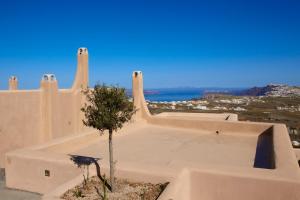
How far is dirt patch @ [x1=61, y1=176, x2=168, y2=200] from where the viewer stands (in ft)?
21.3

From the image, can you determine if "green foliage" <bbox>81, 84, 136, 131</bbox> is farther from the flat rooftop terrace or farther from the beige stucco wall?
the beige stucco wall

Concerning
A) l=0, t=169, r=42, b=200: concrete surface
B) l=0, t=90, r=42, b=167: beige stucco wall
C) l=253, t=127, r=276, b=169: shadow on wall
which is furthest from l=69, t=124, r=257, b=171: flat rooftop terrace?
l=0, t=90, r=42, b=167: beige stucco wall

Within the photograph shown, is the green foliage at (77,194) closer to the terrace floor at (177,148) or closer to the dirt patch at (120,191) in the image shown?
the dirt patch at (120,191)

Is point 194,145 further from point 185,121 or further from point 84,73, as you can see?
point 84,73

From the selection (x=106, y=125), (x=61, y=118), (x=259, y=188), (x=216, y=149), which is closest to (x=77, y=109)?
(x=61, y=118)

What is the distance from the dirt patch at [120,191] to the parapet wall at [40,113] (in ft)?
19.0

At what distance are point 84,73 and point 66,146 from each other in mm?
5537

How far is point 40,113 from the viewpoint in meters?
13.5

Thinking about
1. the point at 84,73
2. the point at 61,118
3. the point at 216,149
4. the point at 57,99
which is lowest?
the point at 216,149

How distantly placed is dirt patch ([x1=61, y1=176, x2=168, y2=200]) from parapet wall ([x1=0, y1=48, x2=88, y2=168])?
5.79m

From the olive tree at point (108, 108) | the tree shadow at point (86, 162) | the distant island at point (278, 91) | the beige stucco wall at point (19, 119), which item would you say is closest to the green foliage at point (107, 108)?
the olive tree at point (108, 108)

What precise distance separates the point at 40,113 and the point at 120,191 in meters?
7.90

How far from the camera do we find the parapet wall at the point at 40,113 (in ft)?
40.9

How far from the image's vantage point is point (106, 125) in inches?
264
